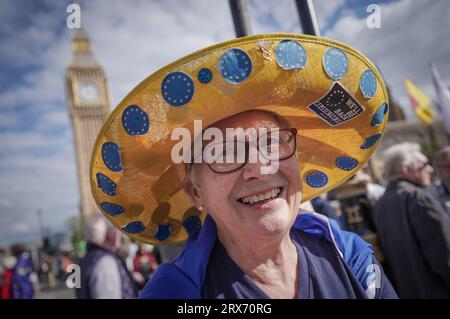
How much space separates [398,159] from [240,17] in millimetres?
1757

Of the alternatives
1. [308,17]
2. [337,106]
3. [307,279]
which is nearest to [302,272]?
[307,279]

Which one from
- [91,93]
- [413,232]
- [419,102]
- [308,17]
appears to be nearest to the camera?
[308,17]

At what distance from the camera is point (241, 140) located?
1150 millimetres

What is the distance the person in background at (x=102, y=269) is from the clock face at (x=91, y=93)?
2350 inches

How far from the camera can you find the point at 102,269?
2488mm

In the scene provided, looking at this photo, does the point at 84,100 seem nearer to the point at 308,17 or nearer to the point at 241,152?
the point at 308,17

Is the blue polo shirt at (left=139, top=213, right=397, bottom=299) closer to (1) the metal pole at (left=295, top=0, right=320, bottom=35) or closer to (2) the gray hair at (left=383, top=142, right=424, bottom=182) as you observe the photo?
(1) the metal pole at (left=295, top=0, right=320, bottom=35)

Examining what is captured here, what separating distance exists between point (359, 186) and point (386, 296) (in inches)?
75.5

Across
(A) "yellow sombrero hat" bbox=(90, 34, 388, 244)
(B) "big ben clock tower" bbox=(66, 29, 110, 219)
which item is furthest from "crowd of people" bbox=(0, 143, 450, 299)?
(B) "big ben clock tower" bbox=(66, 29, 110, 219)

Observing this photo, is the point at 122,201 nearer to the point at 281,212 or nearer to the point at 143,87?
the point at 143,87

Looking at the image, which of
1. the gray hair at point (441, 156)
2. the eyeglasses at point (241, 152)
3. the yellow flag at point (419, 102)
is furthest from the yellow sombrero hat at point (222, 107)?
the yellow flag at point (419, 102)

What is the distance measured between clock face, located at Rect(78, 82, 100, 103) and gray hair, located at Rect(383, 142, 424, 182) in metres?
60.5

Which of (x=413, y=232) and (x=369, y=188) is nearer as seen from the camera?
(x=413, y=232)
